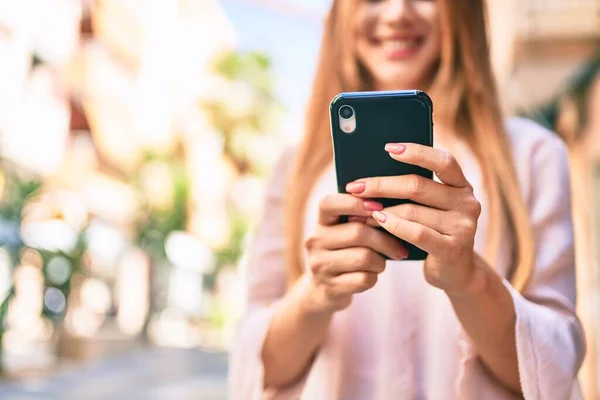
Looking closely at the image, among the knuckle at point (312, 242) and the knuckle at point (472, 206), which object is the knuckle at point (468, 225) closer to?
the knuckle at point (472, 206)

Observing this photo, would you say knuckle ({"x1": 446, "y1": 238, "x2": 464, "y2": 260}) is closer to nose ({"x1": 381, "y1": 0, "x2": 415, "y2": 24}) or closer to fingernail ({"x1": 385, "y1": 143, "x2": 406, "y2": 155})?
fingernail ({"x1": 385, "y1": 143, "x2": 406, "y2": 155})

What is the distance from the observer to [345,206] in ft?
2.48

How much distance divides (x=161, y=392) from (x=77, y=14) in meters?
8.79

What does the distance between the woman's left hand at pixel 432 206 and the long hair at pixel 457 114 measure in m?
0.24

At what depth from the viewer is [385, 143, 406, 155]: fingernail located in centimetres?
71

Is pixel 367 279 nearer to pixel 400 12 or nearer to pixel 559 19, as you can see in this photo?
pixel 400 12

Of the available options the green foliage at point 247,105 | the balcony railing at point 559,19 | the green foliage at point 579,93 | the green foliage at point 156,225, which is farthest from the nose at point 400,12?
the green foliage at point 247,105

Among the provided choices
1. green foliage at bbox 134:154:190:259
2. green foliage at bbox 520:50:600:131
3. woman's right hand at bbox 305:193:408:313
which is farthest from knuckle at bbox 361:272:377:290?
green foliage at bbox 134:154:190:259

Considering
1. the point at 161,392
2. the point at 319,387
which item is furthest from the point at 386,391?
the point at 161,392

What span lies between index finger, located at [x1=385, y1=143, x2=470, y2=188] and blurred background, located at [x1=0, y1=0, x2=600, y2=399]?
0.48 meters

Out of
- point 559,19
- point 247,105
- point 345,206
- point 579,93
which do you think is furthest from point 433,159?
point 247,105

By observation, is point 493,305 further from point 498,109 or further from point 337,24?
point 337,24

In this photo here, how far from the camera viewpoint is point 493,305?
822 mm

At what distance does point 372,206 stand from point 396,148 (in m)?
0.07
